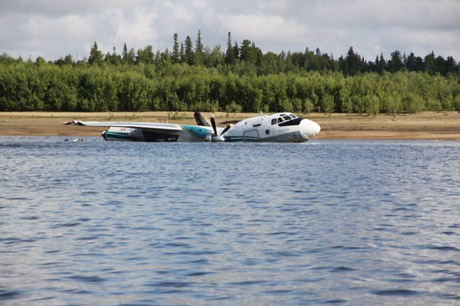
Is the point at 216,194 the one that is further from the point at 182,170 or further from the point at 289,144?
the point at 289,144

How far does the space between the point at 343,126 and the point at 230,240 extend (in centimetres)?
7566

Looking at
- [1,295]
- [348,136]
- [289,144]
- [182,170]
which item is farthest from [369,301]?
[348,136]

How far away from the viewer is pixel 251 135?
220 feet

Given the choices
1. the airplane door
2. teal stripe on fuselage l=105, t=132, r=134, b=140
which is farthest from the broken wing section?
the airplane door

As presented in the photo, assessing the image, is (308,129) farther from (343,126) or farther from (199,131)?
(343,126)

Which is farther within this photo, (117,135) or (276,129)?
(117,135)

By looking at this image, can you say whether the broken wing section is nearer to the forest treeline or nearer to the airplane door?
the airplane door

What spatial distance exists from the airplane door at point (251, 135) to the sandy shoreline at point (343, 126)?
17476 mm

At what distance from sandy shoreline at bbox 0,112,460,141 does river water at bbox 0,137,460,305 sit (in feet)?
161

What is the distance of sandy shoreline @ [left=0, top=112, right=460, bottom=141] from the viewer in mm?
82375

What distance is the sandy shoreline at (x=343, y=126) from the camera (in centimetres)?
8238

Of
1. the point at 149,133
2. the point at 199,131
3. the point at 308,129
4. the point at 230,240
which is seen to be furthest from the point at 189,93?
the point at 230,240

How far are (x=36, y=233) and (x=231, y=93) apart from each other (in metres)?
120

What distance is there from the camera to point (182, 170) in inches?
1519
